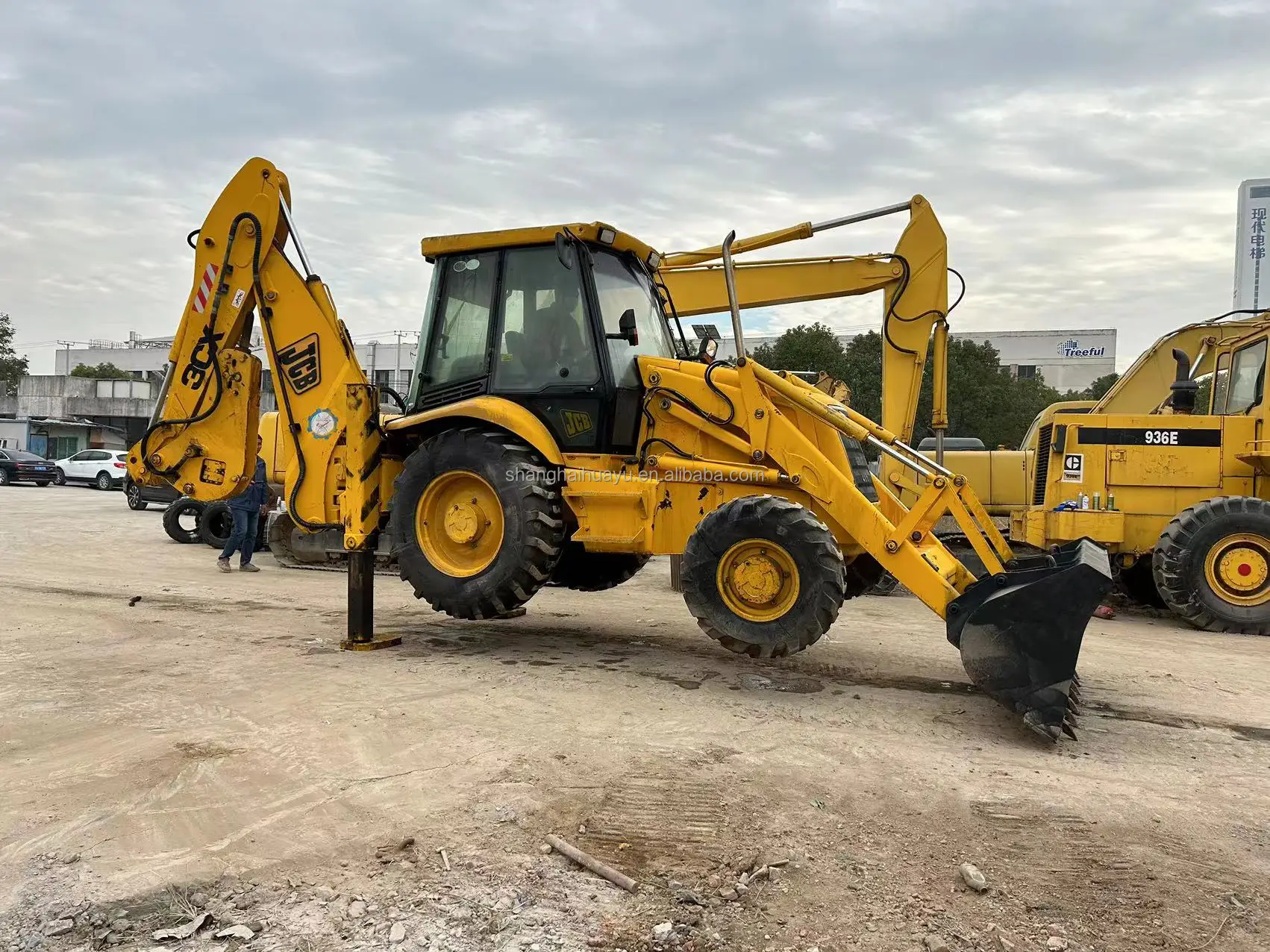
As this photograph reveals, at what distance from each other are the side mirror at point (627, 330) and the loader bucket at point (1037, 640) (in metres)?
2.92

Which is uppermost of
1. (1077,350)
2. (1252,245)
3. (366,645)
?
(1077,350)

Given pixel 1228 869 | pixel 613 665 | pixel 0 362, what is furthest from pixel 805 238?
pixel 0 362

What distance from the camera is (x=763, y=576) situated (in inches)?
220

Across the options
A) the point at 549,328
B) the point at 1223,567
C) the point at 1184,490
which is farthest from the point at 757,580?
the point at 1184,490

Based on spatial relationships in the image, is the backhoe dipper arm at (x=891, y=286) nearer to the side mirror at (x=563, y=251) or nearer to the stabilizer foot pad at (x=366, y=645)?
the side mirror at (x=563, y=251)

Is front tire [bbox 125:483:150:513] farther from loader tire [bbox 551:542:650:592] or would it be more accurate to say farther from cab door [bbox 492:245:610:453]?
cab door [bbox 492:245:610:453]

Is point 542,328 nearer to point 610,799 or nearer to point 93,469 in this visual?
point 610,799

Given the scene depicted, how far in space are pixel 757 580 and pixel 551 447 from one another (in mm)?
1769

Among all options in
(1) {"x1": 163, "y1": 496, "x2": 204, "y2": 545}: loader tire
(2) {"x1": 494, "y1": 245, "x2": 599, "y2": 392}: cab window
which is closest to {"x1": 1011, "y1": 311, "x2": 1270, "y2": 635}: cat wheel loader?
(2) {"x1": 494, "y1": 245, "x2": 599, "y2": 392}: cab window

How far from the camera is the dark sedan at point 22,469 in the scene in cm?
3102

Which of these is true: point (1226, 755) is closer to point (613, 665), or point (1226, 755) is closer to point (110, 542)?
point (613, 665)

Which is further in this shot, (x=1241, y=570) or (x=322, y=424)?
(x=1241, y=570)

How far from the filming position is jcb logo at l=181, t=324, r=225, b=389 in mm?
7184

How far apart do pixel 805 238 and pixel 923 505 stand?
378 centimetres
